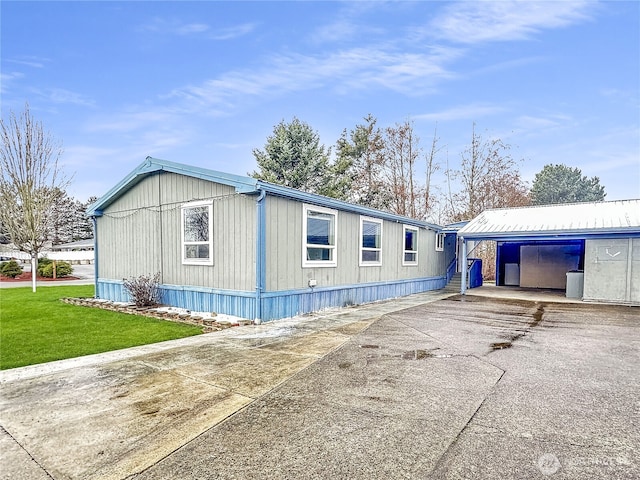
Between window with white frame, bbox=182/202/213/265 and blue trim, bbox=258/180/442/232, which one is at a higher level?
blue trim, bbox=258/180/442/232

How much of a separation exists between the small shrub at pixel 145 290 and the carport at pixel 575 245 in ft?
33.2

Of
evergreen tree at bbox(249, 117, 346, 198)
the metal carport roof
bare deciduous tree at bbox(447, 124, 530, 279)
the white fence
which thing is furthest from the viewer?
the white fence

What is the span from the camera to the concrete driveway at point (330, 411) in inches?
94.0

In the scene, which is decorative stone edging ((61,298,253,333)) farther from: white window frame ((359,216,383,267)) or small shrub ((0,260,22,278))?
small shrub ((0,260,22,278))

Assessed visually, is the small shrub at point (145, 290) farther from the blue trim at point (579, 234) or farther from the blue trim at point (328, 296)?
the blue trim at point (579, 234)

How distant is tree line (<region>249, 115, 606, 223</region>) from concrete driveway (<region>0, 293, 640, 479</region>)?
63.4 feet

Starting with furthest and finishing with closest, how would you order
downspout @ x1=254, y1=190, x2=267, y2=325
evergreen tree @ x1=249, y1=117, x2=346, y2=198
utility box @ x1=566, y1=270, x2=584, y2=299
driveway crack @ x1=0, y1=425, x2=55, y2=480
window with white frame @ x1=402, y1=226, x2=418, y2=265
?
evergreen tree @ x1=249, y1=117, x2=346, y2=198
window with white frame @ x1=402, y1=226, x2=418, y2=265
utility box @ x1=566, y1=270, x2=584, y2=299
downspout @ x1=254, y1=190, x2=267, y2=325
driveway crack @ x1=0, y1=425, x2=55, y2=480

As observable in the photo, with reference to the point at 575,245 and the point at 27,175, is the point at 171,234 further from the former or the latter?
the point at 575,245

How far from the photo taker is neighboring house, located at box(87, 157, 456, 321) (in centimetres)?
754

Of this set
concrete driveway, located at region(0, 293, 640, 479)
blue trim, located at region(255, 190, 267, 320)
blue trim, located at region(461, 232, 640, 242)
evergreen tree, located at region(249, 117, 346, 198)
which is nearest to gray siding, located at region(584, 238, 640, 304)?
blue trim, located at region(461, 232, 640, 242)

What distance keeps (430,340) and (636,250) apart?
885cm

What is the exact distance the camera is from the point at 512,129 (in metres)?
23.0

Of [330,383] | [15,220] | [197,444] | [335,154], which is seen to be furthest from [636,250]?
[15,220]

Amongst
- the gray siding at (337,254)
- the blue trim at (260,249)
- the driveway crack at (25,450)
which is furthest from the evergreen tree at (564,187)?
the driveway crack at (25,450)
